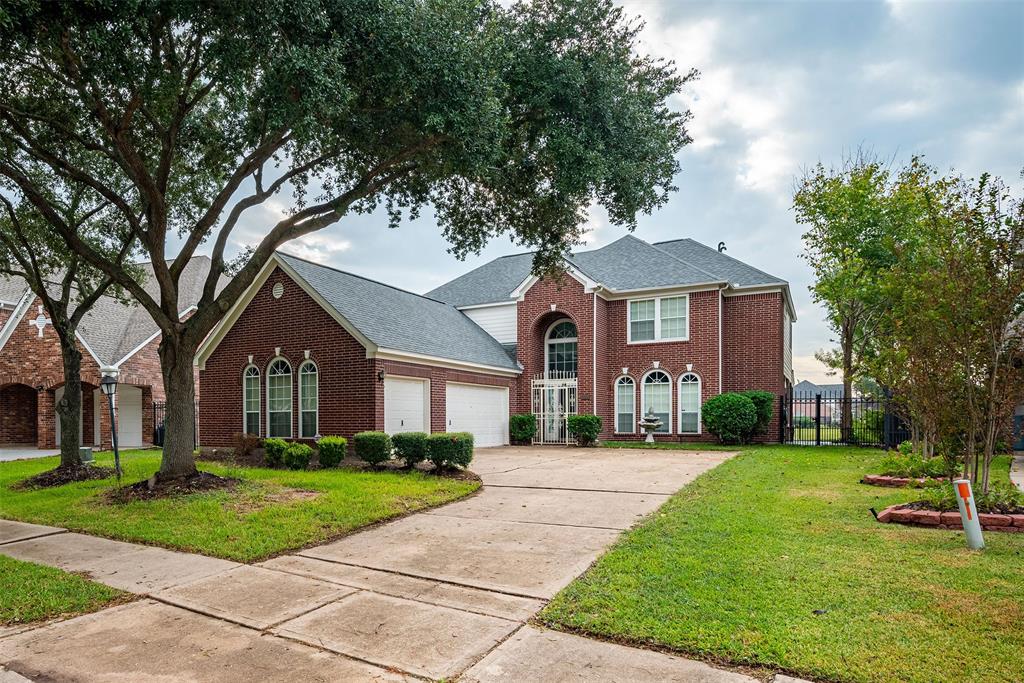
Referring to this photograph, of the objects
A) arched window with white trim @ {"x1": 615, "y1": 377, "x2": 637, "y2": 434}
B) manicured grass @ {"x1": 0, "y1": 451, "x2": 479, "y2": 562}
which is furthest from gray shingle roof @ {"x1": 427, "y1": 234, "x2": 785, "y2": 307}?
manicured grass @ {"x1": 0, "y1": 451, "x2": 479, "y2": 562}

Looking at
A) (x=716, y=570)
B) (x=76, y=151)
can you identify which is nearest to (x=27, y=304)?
(x=76, y=151)

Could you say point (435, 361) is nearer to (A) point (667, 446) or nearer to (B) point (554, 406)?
(B) point (554, 406)

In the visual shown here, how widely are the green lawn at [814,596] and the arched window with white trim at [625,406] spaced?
14508 millimetres

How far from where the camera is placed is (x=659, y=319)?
881 inches

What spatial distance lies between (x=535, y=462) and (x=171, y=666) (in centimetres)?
1171

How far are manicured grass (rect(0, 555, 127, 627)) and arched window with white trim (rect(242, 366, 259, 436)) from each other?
1161 centimetres

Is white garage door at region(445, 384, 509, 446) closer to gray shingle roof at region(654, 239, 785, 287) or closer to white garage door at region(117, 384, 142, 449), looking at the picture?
gray shingle roof at region(654, 239, 785, 287)

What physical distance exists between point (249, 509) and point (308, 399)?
792 centimetres

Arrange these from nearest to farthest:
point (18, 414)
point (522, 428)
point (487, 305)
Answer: point (522, 428), point (18, 414), point (487, 305)

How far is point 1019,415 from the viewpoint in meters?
20.7

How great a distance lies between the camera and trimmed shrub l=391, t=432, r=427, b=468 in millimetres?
12086

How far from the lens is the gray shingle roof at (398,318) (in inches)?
637

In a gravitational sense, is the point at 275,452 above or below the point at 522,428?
above

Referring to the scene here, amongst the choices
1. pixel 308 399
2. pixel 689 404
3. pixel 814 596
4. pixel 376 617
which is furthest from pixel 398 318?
pixel 814 596
